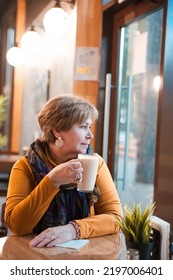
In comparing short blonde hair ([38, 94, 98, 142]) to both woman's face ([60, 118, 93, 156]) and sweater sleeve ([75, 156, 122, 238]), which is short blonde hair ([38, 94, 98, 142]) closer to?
woman's face ([60, 118, 93, 156])

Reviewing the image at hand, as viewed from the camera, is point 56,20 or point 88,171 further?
point 56,20

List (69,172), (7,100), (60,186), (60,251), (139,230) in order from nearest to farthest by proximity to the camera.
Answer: (139,230) < (60,251) < (69,172) < (60,186) < (7,100)

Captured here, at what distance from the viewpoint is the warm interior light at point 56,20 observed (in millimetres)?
3705

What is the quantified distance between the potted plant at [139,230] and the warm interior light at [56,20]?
2825 mm

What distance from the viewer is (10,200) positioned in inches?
64.9

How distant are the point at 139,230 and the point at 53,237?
1.15 feet

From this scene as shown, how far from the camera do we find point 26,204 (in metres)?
1.59

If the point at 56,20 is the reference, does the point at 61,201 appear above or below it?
below

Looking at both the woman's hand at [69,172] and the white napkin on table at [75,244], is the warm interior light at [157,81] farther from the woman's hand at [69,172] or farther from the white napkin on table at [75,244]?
the white napkin on table at [75,244]

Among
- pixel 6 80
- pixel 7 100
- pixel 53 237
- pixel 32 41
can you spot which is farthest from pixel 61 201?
pixel 6 80

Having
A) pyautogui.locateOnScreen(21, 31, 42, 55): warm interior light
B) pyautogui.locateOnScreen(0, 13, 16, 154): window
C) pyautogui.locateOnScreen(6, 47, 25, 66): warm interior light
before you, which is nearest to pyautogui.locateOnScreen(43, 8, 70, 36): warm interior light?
pyautogui.locateOnScreen(21, 31, 42, 55): warm interior light

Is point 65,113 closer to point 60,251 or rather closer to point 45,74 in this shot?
point 60,251

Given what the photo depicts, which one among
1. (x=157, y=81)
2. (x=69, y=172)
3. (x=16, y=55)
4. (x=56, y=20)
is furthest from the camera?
(x=16, y=55)

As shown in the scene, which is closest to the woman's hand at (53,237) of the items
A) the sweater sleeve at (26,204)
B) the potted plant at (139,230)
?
the sweater sleeve at (26,204)
